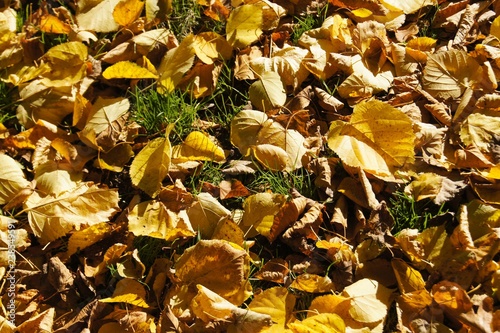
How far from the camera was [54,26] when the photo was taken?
262 cm

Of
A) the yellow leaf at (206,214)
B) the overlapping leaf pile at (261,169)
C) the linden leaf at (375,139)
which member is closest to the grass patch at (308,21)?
the overlapping leaf pile at (261,169)

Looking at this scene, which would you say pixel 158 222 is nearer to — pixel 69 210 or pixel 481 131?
pixel 69 210

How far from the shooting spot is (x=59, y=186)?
2195 millimetres

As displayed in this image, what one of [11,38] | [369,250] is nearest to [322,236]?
[369,250]

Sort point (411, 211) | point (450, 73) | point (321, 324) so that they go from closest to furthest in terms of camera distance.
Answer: point (321, 324) → point (411, 211) → point (450, 73)

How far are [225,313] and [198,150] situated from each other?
2.11ft

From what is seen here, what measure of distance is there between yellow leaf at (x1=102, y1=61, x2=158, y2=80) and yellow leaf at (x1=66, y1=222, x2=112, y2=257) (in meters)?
0.62

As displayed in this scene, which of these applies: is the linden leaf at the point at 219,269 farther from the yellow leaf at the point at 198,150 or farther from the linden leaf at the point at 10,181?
the linden leaf at the point at 10,181

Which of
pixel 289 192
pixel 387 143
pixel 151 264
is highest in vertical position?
pixel 387 143

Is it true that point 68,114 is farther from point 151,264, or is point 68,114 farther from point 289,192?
point 289,192

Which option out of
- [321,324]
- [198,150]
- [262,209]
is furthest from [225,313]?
[198,150]

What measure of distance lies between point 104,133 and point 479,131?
4.41 feet

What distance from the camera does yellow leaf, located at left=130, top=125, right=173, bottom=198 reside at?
2.16 metres

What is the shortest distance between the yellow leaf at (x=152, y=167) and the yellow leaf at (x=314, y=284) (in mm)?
591
